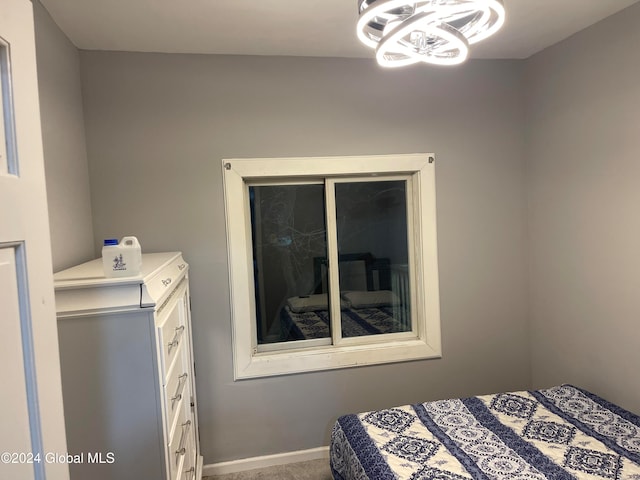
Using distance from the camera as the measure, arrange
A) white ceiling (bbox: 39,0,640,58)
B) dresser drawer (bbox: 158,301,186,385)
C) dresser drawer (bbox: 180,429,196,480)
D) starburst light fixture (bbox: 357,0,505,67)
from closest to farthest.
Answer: starburst light fixture (bbox: 357,0,505,67) → dresser drawer (bbox: 158,301,186,385) → dresser drawer (bbox: 180,429,196,480) → white ceiling (bbox: 39,0,640,58)

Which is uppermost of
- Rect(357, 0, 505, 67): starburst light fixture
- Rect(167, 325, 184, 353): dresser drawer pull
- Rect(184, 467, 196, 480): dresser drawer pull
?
Rect(357, 0, 505, 67): starburst light fixture

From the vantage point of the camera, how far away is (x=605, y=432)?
1.90 metres

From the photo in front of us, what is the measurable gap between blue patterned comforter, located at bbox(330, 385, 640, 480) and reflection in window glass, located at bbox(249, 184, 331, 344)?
31.2 inches

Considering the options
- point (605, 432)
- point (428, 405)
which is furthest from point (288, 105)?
point (605, 432)

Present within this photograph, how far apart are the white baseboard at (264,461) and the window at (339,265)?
528 mm

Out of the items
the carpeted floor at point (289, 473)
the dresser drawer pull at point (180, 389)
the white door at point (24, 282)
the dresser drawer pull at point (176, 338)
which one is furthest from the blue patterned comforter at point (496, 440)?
the white door at point (24, 282)

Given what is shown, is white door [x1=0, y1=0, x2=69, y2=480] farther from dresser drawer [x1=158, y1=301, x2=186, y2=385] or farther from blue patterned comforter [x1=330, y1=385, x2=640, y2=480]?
blue patterned comforter [x1=330, y1=385, x2=640, y2=480]

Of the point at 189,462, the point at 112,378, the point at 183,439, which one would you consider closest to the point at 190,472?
the point at 189,462

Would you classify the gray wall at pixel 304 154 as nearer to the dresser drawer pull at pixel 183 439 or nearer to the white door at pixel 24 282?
the dresser drawer pull at pixel 183 439

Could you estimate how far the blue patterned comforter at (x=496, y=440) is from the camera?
5.42ft

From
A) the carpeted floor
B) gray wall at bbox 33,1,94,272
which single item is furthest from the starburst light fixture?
the carpeted floor

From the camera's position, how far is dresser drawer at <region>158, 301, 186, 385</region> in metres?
1.38

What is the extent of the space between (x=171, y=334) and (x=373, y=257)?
5.07 feet

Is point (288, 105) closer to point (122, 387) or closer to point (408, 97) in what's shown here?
point (408, 97)
